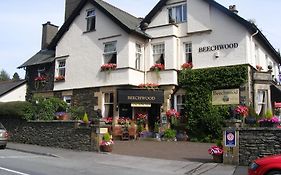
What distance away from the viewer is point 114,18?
25609 mm

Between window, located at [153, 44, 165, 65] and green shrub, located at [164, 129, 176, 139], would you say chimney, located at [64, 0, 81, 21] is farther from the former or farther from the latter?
green shrub, located at [164, 129, 176, 139]

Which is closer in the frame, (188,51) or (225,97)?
(225,97)

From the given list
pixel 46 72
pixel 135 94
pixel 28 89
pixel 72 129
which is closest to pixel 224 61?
pixel 135 94

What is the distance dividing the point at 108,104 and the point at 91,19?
6761 mm

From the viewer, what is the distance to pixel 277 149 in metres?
13.4

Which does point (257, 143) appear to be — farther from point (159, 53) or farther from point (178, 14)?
point (178, 14)

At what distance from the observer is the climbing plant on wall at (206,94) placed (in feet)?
73.9

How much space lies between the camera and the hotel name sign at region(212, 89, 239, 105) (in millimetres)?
22641

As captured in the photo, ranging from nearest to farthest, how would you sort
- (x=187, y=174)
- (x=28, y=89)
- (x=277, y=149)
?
(x=187, y=174) < (x=277, y=149) < (x=28, y=89)

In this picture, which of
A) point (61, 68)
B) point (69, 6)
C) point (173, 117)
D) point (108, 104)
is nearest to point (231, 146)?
point (173, 117)

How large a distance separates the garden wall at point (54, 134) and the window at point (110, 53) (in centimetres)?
753

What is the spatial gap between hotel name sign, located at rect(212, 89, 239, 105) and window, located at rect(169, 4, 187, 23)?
18.8ft

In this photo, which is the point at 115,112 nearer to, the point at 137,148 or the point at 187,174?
the point at 137,148

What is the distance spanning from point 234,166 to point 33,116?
1254 cm
